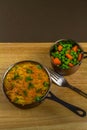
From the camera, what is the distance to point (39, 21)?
71.5 inches

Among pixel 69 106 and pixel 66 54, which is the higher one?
pixel 66 54

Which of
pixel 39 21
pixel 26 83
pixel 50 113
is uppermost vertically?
pixel 39 21

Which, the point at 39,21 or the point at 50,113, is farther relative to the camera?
the point at 39,21

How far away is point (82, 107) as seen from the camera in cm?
102

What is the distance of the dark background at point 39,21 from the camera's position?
70.5 inches

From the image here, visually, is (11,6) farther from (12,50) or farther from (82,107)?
(82,107)

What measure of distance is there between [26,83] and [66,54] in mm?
201

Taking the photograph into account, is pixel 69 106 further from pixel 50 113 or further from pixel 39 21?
pixel 39 21

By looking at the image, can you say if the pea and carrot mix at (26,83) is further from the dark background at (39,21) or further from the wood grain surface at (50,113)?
the dark background at (39,21)

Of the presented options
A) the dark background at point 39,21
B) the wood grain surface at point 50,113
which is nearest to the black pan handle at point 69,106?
the wood grain surface at point 50,113

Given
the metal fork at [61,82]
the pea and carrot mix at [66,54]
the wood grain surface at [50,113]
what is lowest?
the wood grain surface at [50,113]

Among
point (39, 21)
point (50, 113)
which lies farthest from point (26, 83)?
point (39, 21)

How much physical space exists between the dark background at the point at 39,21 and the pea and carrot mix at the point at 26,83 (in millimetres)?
765

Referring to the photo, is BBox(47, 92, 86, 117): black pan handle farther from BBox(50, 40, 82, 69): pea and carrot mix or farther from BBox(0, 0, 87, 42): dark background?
BBox(0, 0, 87, 42): dark background
